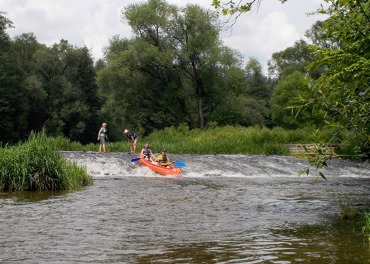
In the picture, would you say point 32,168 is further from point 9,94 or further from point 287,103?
point 287,103

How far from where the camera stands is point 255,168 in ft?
74.4

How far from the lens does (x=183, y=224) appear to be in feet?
29.3

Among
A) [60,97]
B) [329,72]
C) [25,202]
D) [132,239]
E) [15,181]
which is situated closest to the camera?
[132,239]

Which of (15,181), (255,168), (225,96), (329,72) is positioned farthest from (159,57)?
(329,72)

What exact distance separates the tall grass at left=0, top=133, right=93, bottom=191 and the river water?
0.58m

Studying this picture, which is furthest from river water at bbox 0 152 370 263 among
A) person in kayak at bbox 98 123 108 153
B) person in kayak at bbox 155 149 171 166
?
person in kayak at bbox 98 123 108 153

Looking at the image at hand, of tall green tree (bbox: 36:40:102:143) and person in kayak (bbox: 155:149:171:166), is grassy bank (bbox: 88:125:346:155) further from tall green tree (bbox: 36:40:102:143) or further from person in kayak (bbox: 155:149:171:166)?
tall green tree (bbox: 36:40:102:143)

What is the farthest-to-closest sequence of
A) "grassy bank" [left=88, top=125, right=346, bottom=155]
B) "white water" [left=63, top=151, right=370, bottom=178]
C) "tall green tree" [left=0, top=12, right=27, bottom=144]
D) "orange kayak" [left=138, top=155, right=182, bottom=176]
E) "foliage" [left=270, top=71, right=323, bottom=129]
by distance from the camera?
"foliage" [left=270, top=71, right=323, bottom=129], "tall green tree" [left=0, top=12, right=27, bottom=144], "grassy bank" [left=88, top=125, right=346, bottom=155], "white water" [left=63, top=151, right=370, bottom=178], "orange kayak" [left=138, top=155, right=182, bottom=176]

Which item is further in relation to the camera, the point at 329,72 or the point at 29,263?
the point at 329,72

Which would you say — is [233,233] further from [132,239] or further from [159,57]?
[159,57]

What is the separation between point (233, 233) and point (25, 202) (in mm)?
5832

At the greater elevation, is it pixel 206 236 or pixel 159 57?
pixel 159 57

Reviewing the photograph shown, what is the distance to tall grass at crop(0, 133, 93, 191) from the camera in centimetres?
1335

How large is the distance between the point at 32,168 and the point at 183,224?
6302 mm
